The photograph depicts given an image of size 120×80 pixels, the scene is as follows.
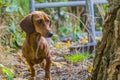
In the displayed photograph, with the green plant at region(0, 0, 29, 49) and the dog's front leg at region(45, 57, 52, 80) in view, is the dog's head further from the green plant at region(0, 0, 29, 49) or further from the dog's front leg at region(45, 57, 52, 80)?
the green plant at region(0, 0, 29, 49)

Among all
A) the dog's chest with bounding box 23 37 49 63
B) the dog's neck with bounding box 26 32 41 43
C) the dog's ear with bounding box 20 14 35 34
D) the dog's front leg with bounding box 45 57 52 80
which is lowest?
Result: the dog's front leg with bounding box 45 57 52 80

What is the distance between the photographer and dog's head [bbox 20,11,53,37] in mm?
4367

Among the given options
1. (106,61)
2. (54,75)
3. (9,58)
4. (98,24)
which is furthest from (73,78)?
(98,24)

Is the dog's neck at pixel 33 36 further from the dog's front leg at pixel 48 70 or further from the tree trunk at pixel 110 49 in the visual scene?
the tree trunk at pixel 110 49

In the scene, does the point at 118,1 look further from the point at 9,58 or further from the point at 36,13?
the point at 9,58

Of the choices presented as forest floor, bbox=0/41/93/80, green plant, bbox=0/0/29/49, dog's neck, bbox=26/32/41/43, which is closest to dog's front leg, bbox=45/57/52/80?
forest floor, bbox=0/41/93/80

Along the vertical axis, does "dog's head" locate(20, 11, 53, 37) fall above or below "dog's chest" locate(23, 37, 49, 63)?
above

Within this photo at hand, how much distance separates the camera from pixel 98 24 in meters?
9.44

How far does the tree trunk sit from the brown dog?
72.4 inches

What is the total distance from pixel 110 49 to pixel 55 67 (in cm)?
279

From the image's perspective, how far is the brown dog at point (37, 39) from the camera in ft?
14.5

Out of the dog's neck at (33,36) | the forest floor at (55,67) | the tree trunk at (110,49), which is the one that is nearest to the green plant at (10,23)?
the forest floor at (55,67)

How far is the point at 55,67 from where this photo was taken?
5172 millimetres

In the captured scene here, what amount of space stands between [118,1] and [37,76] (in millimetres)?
2521
